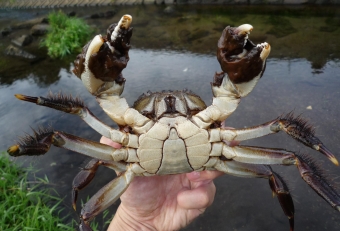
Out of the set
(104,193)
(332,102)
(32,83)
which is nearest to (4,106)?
(32,83)

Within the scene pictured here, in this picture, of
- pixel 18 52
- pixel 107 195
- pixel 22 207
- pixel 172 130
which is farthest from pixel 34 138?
pixel 18 52

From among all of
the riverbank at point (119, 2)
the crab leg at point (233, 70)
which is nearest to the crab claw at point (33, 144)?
the crab leg at point (233, 70)

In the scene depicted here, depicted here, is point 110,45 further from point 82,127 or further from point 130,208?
point 82,127

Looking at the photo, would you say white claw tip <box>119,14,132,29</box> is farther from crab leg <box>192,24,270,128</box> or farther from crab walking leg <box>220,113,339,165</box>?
crab walking leg <box>220,113,339,165</box>

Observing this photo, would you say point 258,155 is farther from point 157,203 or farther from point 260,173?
point 157,203

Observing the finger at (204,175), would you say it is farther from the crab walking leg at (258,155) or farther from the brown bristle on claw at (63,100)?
the brown bristle on claw at (63,100)
